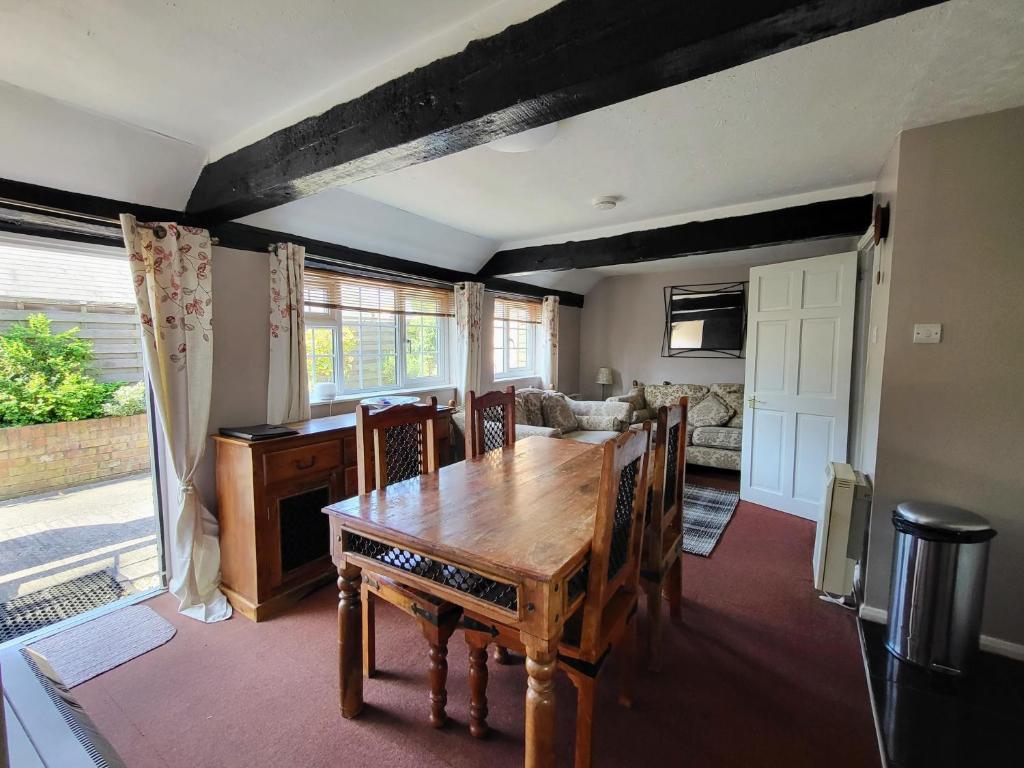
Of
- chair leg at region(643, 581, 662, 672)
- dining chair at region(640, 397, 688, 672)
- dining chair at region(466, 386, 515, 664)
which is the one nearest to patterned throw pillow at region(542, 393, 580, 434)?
dining chair at region(466, 386, 515, 664)

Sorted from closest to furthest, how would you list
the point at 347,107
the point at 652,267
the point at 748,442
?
the point at 347,107
the point at 748,442
the point at 652,267

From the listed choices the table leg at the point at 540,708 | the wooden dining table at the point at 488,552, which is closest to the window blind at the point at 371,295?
the wooden dining table at the point at 488,552

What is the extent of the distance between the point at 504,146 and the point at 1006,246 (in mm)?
2155

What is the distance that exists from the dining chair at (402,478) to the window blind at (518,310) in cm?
303

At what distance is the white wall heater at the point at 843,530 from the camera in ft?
7.47

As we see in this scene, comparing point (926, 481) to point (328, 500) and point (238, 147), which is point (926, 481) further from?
point (238, 147)

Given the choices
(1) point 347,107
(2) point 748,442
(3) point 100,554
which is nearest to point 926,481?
Answer: (2) point 748,442

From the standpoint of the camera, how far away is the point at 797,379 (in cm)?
349

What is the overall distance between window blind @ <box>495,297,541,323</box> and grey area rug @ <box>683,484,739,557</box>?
259 centimetres

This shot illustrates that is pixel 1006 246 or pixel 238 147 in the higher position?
pixel 238 147

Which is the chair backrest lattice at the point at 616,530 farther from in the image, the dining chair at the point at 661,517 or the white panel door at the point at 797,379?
the white panel door at the point at 797,379

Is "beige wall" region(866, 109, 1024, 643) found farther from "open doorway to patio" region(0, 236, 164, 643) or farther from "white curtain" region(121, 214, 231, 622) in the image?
"open doorway to patio" region(0, 236, 164, 643)

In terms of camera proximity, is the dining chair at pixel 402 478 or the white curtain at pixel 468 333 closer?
the dining chair at pixel 402 478

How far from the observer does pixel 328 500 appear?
100 inches
